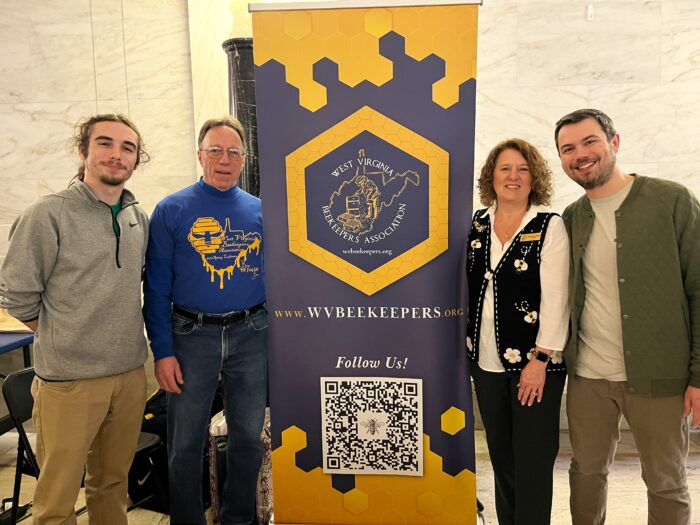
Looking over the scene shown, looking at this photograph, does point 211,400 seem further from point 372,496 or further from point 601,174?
point 601,174

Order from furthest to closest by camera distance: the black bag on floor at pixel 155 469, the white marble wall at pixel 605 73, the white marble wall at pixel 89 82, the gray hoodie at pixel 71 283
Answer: the white marble wall at pixel 89 82 < the white marble wall at pixel 605 73 < the black bag on floor at pixel 155 469 < the gray hoodie at pixel 71 283

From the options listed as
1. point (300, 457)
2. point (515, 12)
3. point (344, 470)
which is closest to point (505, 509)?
point (344, 470)

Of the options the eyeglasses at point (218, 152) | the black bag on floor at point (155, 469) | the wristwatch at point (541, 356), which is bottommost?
the black bag on floor at point (155, 469)

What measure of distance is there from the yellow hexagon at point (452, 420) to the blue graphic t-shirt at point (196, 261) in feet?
2.61

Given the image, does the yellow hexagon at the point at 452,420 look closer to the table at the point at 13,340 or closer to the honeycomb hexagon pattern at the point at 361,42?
the honeycomb hexagon pattern at the point at 361,42

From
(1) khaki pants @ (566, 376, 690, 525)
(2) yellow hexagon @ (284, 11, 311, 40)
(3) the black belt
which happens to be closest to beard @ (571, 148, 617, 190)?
(1) khaki pants @ (566, 376, 690, 525)

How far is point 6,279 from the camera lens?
1.74 metres

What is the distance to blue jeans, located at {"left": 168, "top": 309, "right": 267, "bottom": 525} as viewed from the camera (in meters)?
2.02

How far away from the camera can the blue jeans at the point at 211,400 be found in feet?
6.62

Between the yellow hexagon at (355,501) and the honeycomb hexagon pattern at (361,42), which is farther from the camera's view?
the yellow hexagon at (355,501)

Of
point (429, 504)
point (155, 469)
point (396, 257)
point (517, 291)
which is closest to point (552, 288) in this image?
point (517, 291)

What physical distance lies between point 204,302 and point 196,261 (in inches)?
5.7

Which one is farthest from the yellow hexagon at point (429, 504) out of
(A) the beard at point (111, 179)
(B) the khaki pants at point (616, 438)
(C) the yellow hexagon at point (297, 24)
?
(C) the yellow hexagon at point (297, 24)

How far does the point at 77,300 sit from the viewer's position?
1.79 m
